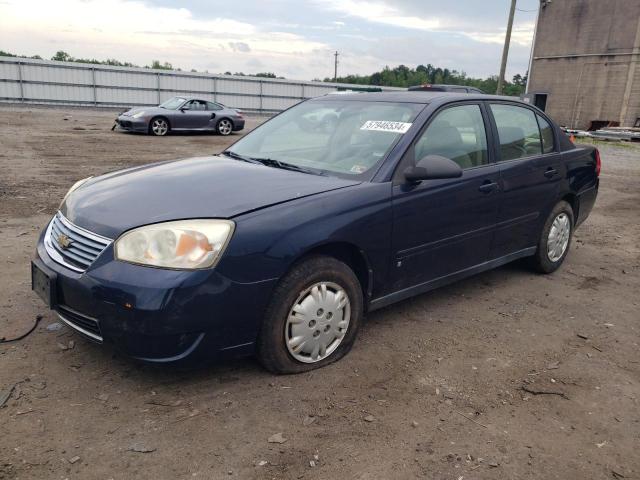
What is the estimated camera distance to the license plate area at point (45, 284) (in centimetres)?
296

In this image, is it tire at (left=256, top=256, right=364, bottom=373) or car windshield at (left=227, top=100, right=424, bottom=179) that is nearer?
tire at (left=256, top=256, right=364, bottom=373)

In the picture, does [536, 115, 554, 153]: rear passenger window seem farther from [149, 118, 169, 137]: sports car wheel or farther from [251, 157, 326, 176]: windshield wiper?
[149, 118, 169, 137]: sports car wheel

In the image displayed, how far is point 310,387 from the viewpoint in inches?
122

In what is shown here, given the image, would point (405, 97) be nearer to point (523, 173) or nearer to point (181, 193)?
point (523, 173)

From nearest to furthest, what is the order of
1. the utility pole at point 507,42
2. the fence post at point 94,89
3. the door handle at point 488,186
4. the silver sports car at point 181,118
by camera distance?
the door handle at point 488,186 < the silver sports car at point 181,118 < the utility pole at point 507,42 < the fence post at point 94,89

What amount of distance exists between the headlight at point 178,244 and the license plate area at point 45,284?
Answer: 481mm

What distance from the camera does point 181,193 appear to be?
3.19 m

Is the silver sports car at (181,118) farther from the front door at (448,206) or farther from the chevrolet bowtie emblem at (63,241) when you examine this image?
the chevrolet bowtie emblem at (63,241)

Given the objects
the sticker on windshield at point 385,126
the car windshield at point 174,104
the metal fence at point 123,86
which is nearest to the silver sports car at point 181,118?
the car windshield at point 174,104

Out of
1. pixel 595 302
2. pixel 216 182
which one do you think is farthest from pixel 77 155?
pixel 595 302

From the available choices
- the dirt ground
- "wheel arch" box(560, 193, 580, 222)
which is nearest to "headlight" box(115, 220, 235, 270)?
the dirt ground

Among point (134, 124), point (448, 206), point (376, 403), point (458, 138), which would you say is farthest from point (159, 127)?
point (376, 403)

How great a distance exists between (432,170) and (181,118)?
54.6 feet

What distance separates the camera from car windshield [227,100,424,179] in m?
3.66
